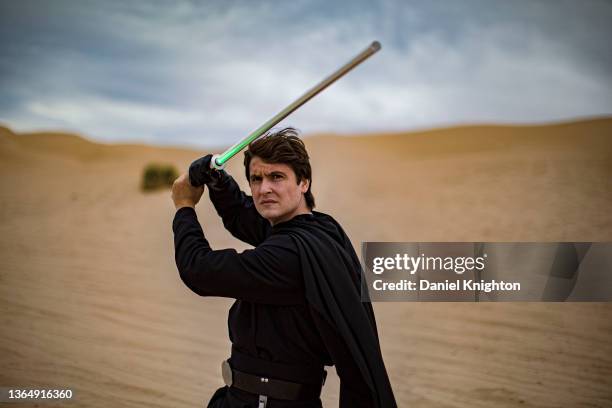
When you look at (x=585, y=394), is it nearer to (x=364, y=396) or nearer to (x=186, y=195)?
(x=364, y=396)

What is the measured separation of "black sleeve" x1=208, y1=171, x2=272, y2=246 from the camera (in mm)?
2732

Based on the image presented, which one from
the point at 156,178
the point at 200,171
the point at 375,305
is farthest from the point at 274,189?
the point at 156,178

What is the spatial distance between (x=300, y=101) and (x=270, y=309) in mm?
753

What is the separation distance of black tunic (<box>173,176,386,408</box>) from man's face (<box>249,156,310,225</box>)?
0.23 feet

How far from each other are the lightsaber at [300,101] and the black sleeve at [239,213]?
282 mm

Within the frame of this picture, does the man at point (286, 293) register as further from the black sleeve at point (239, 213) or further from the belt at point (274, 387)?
the black sleeve at point (239, 213)

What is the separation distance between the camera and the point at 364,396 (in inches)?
85.7

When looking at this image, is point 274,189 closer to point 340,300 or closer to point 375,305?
point 340,300

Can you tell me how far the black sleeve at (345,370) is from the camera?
2131mm

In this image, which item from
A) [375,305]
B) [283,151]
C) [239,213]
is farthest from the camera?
[375,305]

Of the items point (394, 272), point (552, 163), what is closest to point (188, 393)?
point (394, 272)

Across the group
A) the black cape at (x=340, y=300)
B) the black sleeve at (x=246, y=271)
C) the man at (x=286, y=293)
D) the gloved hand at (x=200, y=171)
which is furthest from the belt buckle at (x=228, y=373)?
the gloved hand at (x=200, y=171)

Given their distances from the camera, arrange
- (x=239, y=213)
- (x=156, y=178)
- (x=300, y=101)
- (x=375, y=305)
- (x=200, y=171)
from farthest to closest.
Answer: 1. (x=156, y=178)
2. (x=375, y=305)
3. (x=239, y=213)
4. (x=200, y=171)
5. (x=300, y=101)

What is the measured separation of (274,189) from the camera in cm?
230
